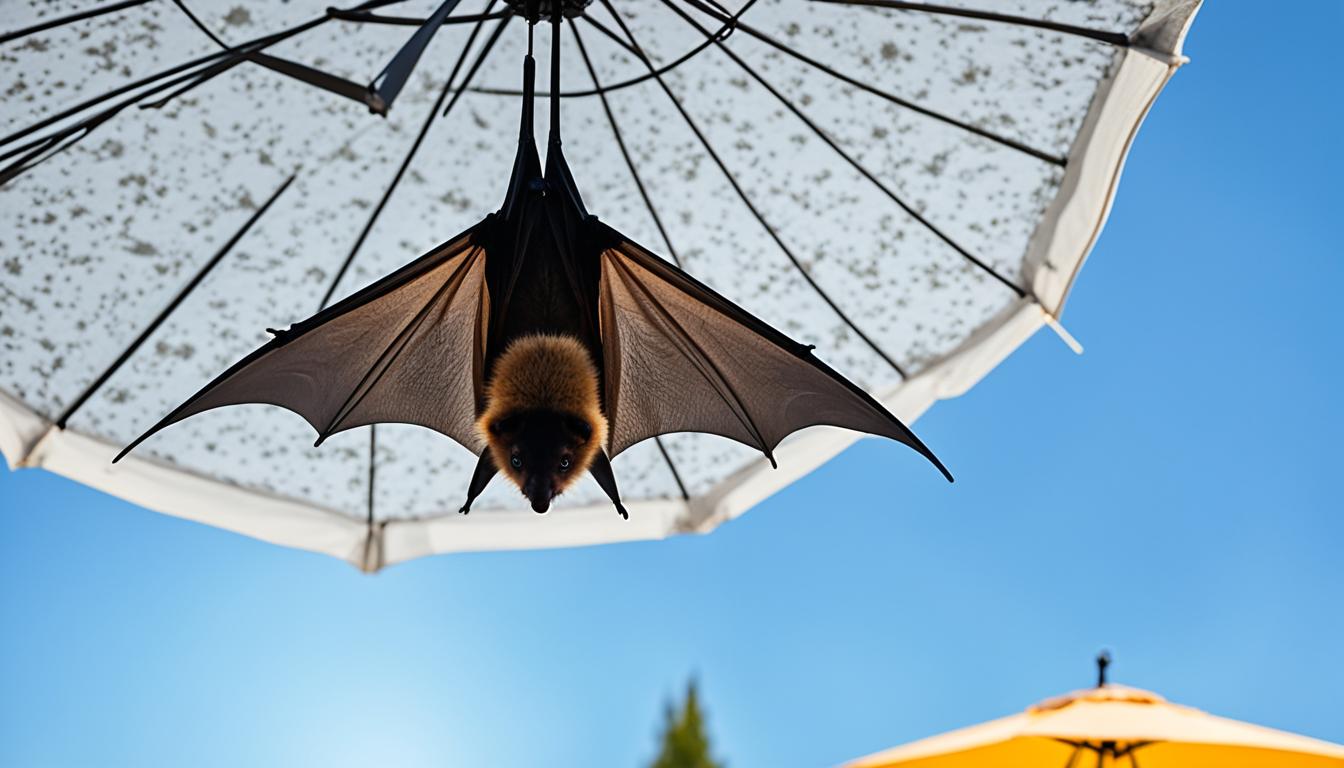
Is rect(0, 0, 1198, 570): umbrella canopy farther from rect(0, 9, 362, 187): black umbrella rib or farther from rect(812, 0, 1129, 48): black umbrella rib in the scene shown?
rect(0, 9, 362, 187): black umbrella rib

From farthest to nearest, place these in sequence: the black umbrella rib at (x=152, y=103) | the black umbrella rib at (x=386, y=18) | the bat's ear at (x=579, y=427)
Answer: the bat's ear at (x=579, y=427) < the black umbrella rib at (x=386, y=18) < the black umbrella rib at (x=152, y=103)

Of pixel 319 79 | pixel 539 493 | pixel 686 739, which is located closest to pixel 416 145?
pixel 539 493

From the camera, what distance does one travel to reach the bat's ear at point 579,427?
2.88 meters

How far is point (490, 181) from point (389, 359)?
38.1 inches

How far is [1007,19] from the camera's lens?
3.20 meters

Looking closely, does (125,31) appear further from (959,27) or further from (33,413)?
(959,27)

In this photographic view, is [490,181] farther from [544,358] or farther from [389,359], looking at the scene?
[544,358]

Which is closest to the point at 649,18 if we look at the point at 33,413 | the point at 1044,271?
the point at 1044,271

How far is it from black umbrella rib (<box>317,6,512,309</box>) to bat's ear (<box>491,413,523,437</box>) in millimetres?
927

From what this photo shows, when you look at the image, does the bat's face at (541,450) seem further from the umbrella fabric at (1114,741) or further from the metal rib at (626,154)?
the metal rib at (626,154)

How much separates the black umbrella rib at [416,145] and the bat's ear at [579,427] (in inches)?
38.8

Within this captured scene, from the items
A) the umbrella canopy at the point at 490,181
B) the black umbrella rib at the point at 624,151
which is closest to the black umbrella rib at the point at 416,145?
the umbrella canopy at the point at 490,181

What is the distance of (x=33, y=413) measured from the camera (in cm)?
384

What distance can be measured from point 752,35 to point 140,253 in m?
1.92
